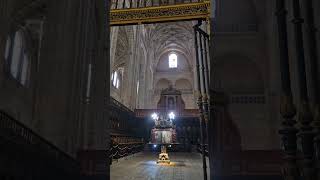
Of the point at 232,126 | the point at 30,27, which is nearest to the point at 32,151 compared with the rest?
the point at 232,126

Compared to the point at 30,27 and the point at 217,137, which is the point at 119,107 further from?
the point at 217,137

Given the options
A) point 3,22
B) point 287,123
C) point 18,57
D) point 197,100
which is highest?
point 18,57

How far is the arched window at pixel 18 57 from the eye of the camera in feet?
39.6

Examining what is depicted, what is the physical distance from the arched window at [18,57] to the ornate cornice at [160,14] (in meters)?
4.48

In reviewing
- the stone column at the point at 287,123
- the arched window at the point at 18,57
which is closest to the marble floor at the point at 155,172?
the arched window at the point at 18,57

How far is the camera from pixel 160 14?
36.0ft

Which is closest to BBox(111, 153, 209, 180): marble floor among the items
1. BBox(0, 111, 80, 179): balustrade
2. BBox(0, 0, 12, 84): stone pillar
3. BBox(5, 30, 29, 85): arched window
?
BBox(0, 111, 80, 179): balustrade

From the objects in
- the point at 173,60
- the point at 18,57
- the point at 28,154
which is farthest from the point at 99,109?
the point at 173,60

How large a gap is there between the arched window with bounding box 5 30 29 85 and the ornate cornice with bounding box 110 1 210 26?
4484 millimetres

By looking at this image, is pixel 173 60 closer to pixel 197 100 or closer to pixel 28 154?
pixel 197 100

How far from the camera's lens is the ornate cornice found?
1077 centimetres

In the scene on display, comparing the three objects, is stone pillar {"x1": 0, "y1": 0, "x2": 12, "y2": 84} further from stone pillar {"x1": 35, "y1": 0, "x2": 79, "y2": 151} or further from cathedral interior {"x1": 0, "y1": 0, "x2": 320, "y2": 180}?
stone pillar {"x1": 35, "y1": 0, "x2": 79, "y2": 151}

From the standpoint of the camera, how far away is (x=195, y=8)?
35.6 feet

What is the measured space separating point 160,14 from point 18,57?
6395mm
